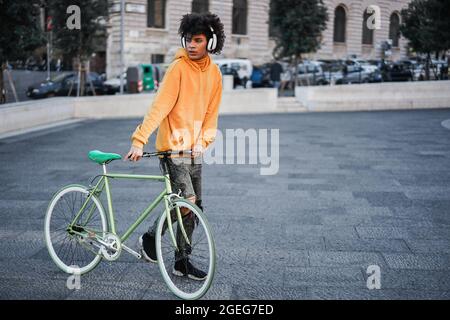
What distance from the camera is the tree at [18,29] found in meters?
16.1

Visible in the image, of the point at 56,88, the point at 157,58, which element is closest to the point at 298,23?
the point at 56,88

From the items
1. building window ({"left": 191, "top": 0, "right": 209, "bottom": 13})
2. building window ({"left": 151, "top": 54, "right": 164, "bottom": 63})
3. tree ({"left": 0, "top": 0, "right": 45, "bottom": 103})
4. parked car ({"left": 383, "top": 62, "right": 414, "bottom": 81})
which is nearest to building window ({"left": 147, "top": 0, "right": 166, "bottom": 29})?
building window ({"left": 151, "top": 54, "right": 164, "bottom": 63})

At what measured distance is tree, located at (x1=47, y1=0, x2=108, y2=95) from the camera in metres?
22.1

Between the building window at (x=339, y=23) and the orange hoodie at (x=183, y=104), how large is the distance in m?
50.6

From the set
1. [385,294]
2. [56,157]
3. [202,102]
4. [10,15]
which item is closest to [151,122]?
[202,102]

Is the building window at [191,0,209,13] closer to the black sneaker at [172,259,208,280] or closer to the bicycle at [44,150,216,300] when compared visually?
the bicycle at [44,150,216,300]

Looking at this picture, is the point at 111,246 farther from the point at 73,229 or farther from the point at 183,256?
the point at 183,256

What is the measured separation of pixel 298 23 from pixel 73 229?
26.3m

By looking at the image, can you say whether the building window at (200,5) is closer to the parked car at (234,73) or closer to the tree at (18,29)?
the parked car at (234,73)

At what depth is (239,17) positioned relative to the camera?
48.1m

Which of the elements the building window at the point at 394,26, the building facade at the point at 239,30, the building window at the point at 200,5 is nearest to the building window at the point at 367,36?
the building facade at the point at 239,30

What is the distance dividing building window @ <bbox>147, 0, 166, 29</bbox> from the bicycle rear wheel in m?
39.1

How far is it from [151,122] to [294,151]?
27.1ft

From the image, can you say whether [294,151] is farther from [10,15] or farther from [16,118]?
[10,15]
